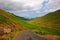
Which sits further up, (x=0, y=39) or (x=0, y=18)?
(x=0, y=18)

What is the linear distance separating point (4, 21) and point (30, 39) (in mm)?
18997

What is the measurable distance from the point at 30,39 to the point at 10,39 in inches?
251

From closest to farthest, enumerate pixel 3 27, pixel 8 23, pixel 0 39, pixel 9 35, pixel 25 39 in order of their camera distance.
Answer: pixel 25 39, pixel 0 39, pixel 9 35, pixel 3 27, pixel 8 23

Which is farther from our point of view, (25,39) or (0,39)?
(0,39)

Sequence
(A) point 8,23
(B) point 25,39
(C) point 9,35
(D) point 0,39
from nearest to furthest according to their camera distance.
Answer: (B) point 25,39 → (D) point 0,39 → (C) point 9,35 → (A) point 8,23

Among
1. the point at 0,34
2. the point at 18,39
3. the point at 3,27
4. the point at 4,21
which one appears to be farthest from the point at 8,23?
the point at 18,39

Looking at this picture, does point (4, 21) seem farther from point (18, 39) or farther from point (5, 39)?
point (18, 39)

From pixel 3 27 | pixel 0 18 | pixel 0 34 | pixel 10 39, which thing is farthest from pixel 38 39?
pixel 0 18

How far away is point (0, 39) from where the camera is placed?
35844 mm

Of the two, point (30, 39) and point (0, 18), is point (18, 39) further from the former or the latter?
point (0, 18)

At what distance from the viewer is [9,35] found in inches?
1599

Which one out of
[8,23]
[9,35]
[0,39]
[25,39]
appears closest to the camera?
[25,39]

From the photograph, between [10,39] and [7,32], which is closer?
[10,39]

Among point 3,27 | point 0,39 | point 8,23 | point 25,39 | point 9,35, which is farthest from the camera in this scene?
point 8,23
